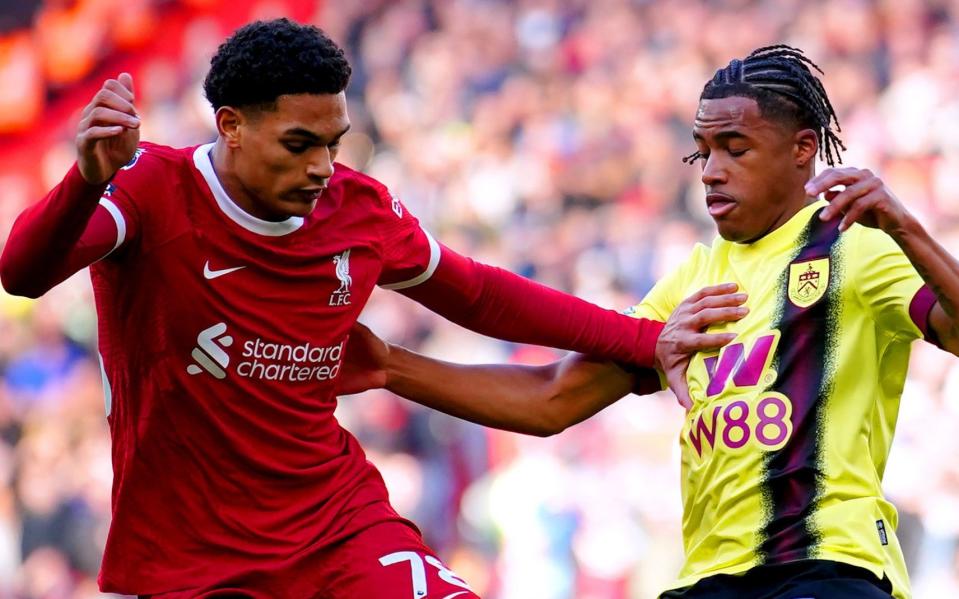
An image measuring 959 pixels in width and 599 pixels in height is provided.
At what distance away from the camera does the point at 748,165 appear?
4.41 meters

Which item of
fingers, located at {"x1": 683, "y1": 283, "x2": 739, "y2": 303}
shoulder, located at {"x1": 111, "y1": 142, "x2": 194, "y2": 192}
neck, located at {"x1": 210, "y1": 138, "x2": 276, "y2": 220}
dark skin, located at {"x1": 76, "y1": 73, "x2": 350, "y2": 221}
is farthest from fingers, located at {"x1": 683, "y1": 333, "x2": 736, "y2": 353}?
shoulder, located at {"x1": 111, "y1": 142, "x2": 194, "y2": 192}

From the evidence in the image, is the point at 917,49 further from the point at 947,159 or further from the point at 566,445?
the point at 566,445

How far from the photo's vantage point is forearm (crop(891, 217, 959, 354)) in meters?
3.86

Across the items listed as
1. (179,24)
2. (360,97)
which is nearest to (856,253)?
(360,97)

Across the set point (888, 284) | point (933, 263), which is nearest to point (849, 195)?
point (933, 263)

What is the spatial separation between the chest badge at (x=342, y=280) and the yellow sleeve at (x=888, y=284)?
1.46 metres

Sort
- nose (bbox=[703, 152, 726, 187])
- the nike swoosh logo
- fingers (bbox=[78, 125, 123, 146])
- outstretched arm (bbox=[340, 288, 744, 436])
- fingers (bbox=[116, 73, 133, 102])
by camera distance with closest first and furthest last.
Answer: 1. fingers (bbox=[78, 125, 123, 146])
2. fingers (bbox=[116, 73, 133, 102])
3. the nike swoosh logo
4. nose (bbox=[703, 152, 726, 187])
5. outstretched arm (bbox=[340, 288, 744, 436])

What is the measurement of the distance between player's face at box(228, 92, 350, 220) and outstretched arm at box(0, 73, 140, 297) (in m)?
0.48

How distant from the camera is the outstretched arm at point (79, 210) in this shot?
362 centimetres

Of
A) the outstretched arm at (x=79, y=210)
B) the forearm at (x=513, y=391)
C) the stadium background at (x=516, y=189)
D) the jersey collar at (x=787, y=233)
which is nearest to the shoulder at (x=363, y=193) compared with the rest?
the forearm at (x=513, y=391)

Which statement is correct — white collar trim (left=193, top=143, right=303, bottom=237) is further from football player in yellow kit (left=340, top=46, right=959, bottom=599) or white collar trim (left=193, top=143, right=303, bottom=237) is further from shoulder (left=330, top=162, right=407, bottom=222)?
football player in yellow kit (left=340, top=46, right=959, bottom=599)

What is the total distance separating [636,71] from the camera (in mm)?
11141

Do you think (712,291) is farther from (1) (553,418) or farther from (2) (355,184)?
(2) (355,184)

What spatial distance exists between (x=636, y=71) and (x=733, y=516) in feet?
24.0
